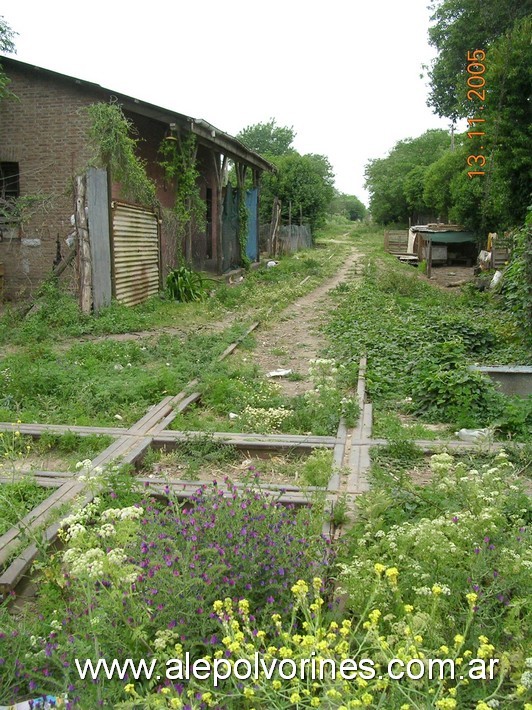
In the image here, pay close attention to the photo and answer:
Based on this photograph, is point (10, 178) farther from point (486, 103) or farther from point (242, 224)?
point (486, 103)

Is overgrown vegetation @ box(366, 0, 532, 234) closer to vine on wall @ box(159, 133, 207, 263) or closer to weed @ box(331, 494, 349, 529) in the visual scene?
vine on wall @ box(159, 133, 207, 263)

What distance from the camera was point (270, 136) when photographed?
238ft

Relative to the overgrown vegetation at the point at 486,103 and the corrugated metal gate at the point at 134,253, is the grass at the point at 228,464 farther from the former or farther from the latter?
the overgrown vegetation at the point at 486,103

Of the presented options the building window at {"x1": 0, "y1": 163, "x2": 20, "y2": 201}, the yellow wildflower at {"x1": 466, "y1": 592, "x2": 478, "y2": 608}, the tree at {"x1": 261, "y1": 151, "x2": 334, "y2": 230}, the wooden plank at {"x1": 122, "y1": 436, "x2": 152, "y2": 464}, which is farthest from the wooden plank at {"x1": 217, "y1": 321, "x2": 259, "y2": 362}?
the tree at {"x1": 261, "y1": 151, "x2": 334, "y2": 230}

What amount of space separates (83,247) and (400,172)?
49849mm

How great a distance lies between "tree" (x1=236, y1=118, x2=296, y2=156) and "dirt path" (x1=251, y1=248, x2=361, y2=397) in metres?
60.4

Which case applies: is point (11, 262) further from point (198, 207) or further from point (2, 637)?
point (2, 637)

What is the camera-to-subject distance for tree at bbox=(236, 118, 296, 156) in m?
71.9

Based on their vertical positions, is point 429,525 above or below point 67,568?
above

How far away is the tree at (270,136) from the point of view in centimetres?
7188

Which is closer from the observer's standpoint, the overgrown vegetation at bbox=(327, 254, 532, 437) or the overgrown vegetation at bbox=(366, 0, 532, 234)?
the overgrown vegetation at bbox=(327, 254, 532, 437)

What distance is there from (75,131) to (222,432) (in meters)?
10.5

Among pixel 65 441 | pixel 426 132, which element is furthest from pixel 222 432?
pixel 426 132

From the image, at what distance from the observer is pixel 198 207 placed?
15.9 m
